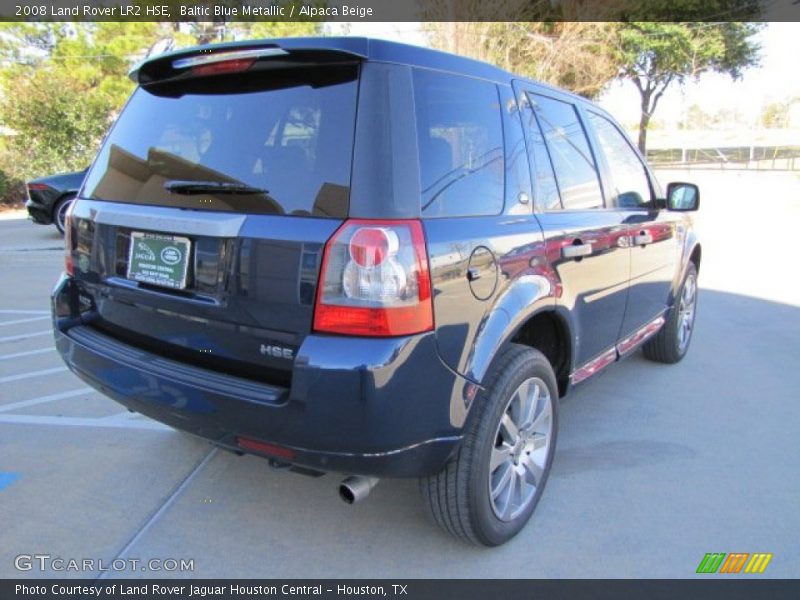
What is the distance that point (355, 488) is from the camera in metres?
2.21

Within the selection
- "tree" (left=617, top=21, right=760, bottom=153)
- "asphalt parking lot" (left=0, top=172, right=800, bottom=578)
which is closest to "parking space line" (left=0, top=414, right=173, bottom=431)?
"asphalt parking lot" (left=0, top=172, right=800, bottom=578)

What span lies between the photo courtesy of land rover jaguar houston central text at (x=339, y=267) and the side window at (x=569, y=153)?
0.21 feet

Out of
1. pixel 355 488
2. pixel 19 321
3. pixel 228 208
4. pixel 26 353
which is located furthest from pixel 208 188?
pixel 19 321

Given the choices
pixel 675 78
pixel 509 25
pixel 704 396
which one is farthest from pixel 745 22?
pixel 704 396

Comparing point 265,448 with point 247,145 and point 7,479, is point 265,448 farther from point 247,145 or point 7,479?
point 7,479

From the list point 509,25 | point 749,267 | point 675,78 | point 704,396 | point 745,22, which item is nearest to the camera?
point 704,396

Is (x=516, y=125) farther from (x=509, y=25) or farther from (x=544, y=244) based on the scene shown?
(x=509, y=25)

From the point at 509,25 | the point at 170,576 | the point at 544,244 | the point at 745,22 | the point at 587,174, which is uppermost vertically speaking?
the point at 745,22

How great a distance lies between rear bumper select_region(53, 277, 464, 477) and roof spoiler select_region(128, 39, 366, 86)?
3.15 ft

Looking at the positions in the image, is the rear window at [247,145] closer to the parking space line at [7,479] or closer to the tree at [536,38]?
the parking space line at [7,479]

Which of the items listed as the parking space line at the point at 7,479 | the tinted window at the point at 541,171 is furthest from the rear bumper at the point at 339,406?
the parking space line at the point at 7,479

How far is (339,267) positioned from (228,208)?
0.51 meters

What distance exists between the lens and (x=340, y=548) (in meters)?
2.58

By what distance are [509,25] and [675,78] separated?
17.4 meters
